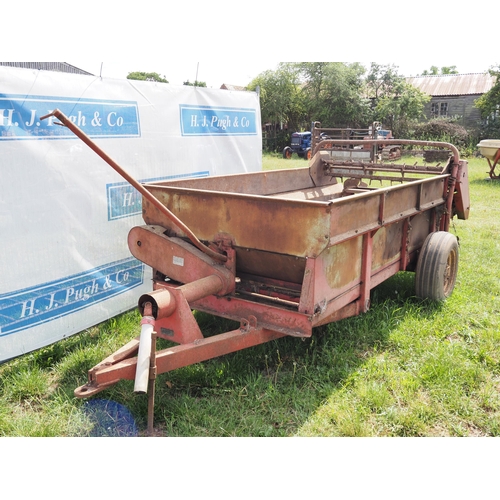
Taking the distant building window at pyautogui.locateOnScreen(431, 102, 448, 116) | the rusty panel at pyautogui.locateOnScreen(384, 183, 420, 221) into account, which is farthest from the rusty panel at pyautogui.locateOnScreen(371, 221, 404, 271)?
the distant building window at pyautogui.locateOnScreen(431, 102, 448, 116)

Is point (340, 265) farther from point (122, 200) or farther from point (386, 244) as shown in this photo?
point (122, 200)

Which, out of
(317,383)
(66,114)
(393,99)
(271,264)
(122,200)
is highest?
(393,99)

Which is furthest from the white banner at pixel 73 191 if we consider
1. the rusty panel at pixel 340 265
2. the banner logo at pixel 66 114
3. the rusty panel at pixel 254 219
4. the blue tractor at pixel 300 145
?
the blue tractor at pixel 300 145

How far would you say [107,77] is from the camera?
15.0 ft

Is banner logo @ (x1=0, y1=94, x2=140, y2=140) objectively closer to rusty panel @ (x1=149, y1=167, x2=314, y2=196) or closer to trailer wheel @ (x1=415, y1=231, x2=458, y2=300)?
rusty panel @ (x1=149, y1=167, x2=314, y2=196)

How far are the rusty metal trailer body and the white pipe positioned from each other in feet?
0.09

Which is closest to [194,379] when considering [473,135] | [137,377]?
[137,377]

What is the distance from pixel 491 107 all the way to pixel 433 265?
2192 centimetres

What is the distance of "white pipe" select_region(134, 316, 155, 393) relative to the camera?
2498mm

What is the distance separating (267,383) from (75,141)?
8.17ft

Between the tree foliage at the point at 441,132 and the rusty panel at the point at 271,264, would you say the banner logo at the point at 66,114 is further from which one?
the tree foliage at the point at 441,132

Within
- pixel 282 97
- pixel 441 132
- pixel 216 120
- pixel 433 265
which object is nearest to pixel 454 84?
pixel 441 132

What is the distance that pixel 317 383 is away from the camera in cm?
355

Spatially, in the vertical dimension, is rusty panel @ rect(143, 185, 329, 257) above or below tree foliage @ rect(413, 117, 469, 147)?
below
